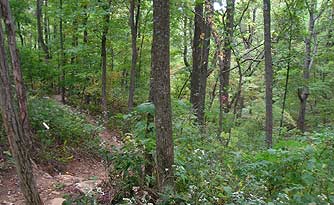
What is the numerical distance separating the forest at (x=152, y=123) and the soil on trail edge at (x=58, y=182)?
3 cm

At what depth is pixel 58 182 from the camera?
242 inches

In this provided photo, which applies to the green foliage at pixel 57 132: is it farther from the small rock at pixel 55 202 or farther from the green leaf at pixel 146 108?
the green leaf at pixel 146 108

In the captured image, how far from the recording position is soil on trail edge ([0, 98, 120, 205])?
5293 mm

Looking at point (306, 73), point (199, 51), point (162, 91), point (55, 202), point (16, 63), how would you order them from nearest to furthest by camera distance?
point (162, 91) < point (55, 202) < point (16, 63) < point (199, 51) < point (306, 73)

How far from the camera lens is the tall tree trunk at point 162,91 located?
407 centimetres

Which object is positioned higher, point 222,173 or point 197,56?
point 197,56

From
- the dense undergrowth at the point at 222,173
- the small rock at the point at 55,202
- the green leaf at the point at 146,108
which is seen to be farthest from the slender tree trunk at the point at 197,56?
the green leaf at the point at 146,108

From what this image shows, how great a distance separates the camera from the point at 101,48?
38.3ft

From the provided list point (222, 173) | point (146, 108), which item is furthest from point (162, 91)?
point (222, 173)

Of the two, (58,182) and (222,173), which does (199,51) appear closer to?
(58,182)

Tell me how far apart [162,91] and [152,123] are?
2.37 ft

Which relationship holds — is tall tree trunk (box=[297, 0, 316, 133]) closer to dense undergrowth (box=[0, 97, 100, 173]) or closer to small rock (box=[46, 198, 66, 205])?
dense undergrowth (box=[0, 97, 100, 173])

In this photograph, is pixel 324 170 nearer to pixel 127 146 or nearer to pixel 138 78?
pixel 127 146

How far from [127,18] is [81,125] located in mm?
4283
